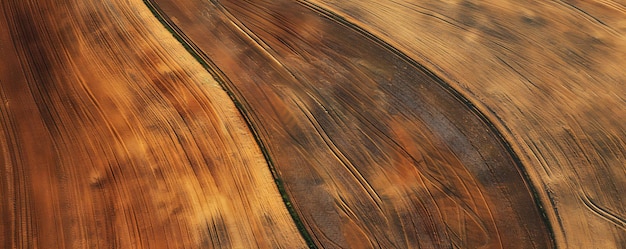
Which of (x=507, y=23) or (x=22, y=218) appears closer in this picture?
(x=22, y=218)

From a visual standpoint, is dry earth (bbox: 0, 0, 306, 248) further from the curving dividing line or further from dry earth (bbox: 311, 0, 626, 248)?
dry earth (bbox: 311, 0, 626, 248)

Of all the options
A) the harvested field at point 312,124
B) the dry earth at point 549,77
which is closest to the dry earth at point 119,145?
the harvested field at point 312,124

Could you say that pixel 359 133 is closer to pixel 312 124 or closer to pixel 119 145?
pixel 312 124

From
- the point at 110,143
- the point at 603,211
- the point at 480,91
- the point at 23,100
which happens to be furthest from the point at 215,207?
the point at 603,211

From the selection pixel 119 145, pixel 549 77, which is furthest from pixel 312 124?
pixel 549 77

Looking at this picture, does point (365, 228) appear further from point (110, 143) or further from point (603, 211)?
point (110, 143)

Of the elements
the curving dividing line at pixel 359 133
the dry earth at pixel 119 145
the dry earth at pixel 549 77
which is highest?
the dry earth at pixel 549 77

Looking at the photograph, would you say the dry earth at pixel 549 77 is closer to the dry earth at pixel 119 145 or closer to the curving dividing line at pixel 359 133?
the curving dividing line at pixel 359 133

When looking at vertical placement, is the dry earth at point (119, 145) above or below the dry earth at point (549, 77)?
below
